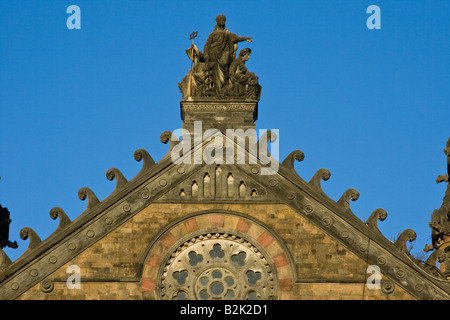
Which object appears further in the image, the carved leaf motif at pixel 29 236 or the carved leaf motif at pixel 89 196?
the carved leaf motif at pixel 89 196

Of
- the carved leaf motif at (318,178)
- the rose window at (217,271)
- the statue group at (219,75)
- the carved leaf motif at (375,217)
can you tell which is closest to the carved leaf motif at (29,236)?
the rose window at (217,271)

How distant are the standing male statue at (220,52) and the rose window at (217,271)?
471 centimetres

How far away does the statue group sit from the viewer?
44812 mm

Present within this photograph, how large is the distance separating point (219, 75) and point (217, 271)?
5.89 meters

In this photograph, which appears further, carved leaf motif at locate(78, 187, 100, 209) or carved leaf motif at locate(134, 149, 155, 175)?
carved leaf motif at locate(134, 149, 155, 175)

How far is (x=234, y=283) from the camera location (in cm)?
4231

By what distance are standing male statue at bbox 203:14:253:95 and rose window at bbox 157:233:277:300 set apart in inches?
186

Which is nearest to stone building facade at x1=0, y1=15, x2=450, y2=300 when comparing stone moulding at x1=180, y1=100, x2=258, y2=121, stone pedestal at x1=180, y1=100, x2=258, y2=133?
stone pedestal at x1=180, y1=100, x2=258, y2=133

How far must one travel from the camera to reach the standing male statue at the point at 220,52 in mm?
44938

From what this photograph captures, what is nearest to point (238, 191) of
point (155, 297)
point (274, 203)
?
point (274, 203)

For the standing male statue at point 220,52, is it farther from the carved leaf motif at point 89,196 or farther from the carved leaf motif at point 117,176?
the carved leaf motif at point 89,196

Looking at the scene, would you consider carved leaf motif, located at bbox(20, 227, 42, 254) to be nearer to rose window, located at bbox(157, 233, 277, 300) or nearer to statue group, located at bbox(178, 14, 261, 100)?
rose window, located at bbox(157, 233, 277, 300)
